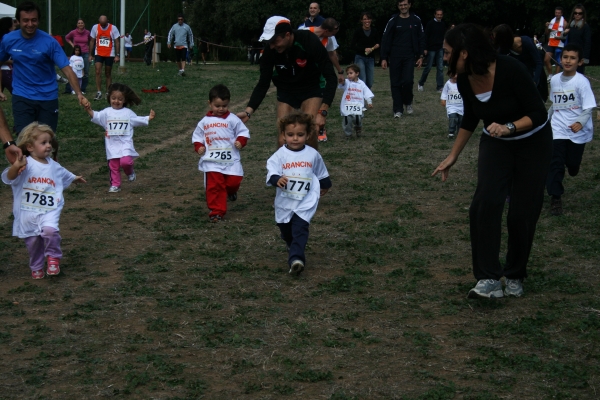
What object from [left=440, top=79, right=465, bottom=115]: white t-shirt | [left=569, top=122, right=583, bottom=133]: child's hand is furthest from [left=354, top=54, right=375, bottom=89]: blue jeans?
[left=569, top=122, right=583, bottom=133]: child's hand

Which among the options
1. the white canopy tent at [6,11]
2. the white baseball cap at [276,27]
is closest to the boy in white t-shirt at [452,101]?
the white baseball cap at [276,27]

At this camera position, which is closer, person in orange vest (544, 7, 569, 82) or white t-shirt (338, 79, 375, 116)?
white t-shirt (338, 79, 375, 116)

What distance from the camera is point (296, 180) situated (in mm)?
6848

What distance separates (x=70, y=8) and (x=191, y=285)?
3959cm

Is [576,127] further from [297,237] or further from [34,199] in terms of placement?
[34,199]

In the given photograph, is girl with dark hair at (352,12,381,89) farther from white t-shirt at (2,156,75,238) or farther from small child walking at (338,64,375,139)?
white t-shirt at (2,156,75,238)

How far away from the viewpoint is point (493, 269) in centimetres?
588

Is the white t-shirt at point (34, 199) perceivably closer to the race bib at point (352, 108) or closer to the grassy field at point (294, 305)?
the grassy field at point (294, 305)

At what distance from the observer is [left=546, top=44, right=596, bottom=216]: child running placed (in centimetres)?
885

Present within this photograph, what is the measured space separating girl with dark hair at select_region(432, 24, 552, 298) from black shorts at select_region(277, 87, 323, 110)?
3.27 meters

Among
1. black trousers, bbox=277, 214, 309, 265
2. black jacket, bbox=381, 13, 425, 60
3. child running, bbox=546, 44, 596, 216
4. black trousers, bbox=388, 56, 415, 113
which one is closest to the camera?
black trousers, bbox=277, 214, 309, 265

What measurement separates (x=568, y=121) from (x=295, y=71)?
9.89ft

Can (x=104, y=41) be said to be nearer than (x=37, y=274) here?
No

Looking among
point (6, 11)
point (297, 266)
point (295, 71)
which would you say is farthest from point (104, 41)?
point (297, 266)
